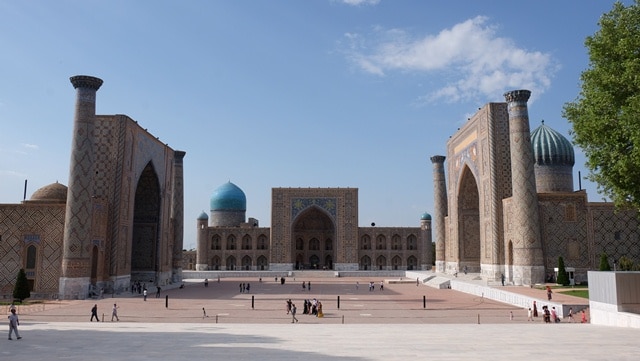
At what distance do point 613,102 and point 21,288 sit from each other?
2562cm

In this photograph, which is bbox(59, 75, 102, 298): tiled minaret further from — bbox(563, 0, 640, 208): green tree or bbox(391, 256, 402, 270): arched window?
bbox(391, 256, 402, 270): arched window

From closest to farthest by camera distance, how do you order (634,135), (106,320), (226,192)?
(634,135) → (106,320) → (226,192)

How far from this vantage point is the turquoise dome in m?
66.9

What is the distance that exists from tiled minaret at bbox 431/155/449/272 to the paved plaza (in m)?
24.7

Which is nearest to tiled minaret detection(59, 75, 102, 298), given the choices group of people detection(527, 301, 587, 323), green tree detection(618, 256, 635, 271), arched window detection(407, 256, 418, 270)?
group of people detection(527, 301, 587, 323)

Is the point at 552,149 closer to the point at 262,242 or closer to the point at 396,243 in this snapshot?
the point at 396,243

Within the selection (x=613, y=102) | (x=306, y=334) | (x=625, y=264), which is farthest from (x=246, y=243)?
(x=613, y=102)

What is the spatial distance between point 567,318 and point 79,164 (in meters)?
23.1

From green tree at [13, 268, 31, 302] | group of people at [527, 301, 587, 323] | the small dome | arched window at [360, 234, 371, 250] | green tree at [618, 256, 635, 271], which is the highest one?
the small dome

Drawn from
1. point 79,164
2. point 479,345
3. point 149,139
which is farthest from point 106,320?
point 149,139

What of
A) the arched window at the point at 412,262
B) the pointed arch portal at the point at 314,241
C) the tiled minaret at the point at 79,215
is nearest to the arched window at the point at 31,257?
the tiled minaret at the point at 79,215

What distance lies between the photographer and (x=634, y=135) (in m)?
13.6

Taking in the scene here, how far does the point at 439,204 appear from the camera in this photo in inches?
1961

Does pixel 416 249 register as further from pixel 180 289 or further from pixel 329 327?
pixel 329 327
